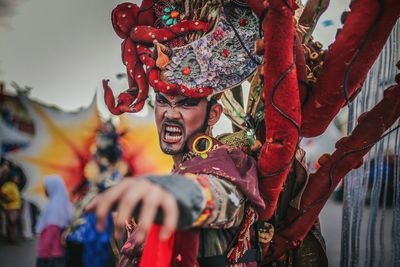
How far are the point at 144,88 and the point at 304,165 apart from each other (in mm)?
766

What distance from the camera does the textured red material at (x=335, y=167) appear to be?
1756mm

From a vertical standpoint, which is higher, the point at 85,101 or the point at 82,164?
A: the point at 85,101

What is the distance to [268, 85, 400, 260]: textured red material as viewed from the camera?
1756mm

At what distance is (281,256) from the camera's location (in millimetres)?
1979

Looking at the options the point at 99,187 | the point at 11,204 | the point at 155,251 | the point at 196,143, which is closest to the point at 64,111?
the point at 99,187

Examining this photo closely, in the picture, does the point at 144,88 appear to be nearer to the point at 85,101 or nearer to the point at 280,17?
the point at 85,101

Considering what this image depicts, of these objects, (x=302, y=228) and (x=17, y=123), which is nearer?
(x=302, y=228)

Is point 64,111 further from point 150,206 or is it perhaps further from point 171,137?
point 150,206

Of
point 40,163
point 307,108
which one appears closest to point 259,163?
point 307,108

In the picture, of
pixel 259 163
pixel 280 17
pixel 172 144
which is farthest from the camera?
pixel 172 144

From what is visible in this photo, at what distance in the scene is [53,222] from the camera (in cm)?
199

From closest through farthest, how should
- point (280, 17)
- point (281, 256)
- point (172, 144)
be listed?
point (280, 17) → point (172, 144) → point (281, 256)

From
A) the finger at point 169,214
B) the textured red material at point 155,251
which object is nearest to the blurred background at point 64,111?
the textured red material at point 155,251

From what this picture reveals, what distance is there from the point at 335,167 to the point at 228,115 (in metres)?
0.50
